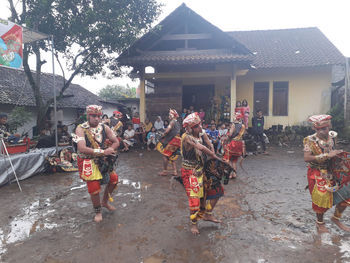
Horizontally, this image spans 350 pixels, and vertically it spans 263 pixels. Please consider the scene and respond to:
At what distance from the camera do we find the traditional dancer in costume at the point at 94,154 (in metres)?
3.55

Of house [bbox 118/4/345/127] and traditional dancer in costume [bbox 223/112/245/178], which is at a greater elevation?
house [bbox 118/4/345/127]

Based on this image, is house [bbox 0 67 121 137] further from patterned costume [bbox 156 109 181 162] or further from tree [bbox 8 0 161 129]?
patterned costume [bbox 156 109 181 162]

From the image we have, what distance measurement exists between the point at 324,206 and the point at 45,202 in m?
4.55

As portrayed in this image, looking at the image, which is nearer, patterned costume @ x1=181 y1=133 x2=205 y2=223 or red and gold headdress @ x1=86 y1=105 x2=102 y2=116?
patterned costume @ x1=181 y1=133 x2=205 y2=223

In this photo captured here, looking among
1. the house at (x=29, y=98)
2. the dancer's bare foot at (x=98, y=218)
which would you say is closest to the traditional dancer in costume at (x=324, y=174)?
the dancer's bare foot at (x=98, y=218)

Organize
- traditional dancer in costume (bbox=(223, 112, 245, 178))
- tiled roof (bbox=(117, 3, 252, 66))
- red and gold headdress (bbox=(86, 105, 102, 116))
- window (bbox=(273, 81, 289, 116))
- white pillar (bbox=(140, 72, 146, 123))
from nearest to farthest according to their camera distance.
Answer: red and gold headdress (bbox=(86, 105, 102, 116)) < traditional dancer in costume (bbox=(223, 112, 245, 178)) < tiled roof (bbox=(117, 3, 252, 66)) < white pillar (bbox=(140, 72, 146, 123)) < window (bbox=(273, 81, 289, 116))

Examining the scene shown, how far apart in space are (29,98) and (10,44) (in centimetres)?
1064

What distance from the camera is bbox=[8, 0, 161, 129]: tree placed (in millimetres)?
9102

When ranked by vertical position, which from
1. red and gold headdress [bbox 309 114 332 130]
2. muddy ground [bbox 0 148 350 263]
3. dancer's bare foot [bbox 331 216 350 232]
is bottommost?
muddy ground [bbox 0 148 350 263]

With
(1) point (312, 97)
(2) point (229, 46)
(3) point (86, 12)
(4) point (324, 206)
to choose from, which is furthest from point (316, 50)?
(4) point (324, 206)

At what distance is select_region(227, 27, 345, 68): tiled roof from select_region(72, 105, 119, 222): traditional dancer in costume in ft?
35.1

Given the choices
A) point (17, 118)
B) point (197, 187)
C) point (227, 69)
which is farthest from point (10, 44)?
point (227, 69)

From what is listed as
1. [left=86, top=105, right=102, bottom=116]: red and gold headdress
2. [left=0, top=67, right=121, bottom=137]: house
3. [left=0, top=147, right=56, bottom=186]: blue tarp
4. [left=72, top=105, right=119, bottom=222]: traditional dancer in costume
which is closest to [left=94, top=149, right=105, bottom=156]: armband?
[left=72, top=105, right=119, bottom=222]: traditional dancer in costume

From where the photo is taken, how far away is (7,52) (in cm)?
586
